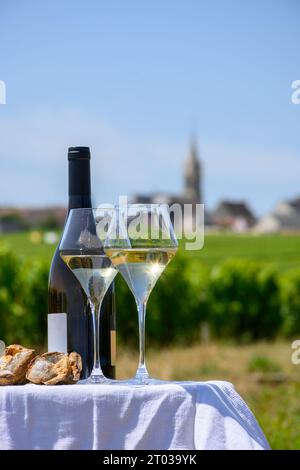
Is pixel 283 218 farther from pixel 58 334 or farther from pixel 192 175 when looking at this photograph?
pixel 58 334

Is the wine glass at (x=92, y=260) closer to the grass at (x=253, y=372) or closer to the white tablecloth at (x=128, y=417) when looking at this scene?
the white tablecloth at (x=128, y=417)

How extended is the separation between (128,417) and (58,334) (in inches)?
18.8

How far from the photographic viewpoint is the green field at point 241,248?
1483 inches

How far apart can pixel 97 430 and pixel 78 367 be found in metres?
0.22

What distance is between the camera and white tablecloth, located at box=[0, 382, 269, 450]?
2.28 metres

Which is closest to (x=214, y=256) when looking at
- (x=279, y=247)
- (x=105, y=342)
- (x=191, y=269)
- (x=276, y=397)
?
(x=279, y=247)

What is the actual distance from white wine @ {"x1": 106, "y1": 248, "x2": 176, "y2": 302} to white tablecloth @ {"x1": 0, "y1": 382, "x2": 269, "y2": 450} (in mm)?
295

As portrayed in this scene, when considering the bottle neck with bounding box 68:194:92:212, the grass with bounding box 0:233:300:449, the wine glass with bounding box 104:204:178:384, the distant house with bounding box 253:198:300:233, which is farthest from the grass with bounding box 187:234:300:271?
the distant house with bounding box 253:198:300:233

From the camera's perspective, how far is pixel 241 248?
4769 centimetres

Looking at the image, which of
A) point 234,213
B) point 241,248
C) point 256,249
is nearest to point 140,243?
point 256,249

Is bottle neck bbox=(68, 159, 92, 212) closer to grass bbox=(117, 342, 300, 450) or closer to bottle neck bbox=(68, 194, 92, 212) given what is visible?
bottle neck bbox=(68, 194, 92, 212)

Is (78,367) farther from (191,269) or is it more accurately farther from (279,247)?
(279,247)

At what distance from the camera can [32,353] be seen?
2.50m
